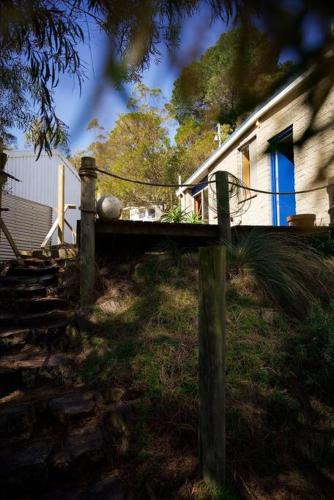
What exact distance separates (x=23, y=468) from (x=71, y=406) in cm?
53

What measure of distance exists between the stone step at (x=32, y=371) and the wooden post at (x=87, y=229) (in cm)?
87

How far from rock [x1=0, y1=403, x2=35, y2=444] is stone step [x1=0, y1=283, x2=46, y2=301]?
2.15 meters

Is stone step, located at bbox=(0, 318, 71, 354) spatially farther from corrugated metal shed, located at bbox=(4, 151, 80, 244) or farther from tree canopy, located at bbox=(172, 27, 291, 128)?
corrugated metal shed, located at bbox=(4, 151, 80, 244)

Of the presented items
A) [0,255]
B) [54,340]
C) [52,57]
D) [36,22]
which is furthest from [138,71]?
[0,255]

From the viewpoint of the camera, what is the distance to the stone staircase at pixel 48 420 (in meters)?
1.77

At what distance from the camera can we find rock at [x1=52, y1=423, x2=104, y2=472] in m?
1.85

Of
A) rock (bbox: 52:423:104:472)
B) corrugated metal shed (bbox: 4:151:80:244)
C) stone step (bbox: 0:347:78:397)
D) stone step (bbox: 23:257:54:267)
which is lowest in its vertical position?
rock (bbox: 52:423:104:472)

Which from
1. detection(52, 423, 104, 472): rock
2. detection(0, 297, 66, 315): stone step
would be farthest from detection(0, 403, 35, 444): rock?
detection(0, 297, 66, 315): stone step

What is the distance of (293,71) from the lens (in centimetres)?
69

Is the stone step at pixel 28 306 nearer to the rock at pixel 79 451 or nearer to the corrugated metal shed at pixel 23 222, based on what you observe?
the rock at pixel 79 451

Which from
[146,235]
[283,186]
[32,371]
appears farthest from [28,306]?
[283,186]

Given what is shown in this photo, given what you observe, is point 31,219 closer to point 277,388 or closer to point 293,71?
point 277,388

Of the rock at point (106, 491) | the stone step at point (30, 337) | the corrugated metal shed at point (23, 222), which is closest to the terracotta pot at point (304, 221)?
the stone step at point (30, 337)

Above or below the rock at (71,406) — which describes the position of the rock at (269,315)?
above
